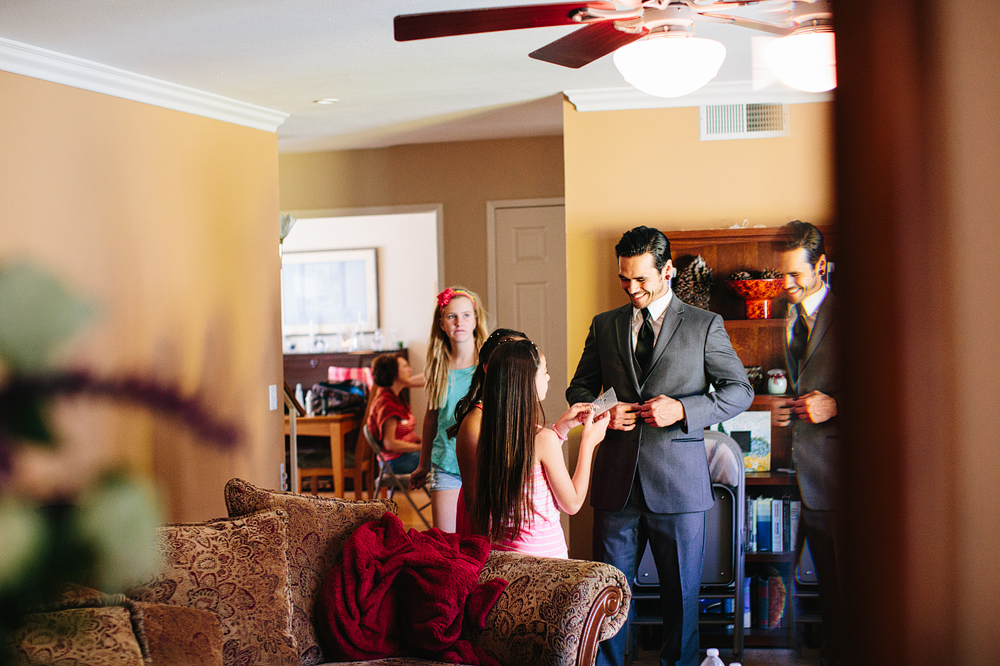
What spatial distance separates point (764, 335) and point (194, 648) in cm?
255

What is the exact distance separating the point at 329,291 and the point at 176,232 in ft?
13.9

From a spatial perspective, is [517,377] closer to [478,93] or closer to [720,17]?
[720,17]

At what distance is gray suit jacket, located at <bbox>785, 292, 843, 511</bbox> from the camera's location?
0.19 metres

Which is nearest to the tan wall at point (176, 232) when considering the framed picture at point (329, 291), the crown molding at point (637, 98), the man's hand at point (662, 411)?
the man's hand at point (662, 411)

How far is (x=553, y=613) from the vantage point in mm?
1949

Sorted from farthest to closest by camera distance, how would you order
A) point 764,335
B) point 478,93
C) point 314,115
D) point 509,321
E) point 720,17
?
point 509,321
point 314,115
point 478,93
point 764,335
point 720,17

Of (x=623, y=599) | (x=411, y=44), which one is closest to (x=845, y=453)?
(x=623, y=599)

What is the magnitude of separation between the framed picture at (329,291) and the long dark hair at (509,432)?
18.5 ft

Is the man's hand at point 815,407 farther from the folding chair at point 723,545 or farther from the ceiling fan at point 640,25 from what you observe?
the folding chair at point 723,545

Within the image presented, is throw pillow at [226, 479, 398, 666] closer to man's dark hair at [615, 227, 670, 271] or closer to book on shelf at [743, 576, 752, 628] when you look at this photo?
man's dark hair at [615, 227, 670, 271]

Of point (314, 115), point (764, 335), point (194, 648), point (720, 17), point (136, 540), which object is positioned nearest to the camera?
point (136, 540)

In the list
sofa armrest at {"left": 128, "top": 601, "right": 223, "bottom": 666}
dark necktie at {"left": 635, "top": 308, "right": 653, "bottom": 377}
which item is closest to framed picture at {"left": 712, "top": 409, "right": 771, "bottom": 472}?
dark necktie at {"left": 635, "top": 308, "right": 653, "bottom": 377}

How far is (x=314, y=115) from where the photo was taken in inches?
170

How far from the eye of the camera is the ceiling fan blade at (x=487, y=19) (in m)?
1.75
